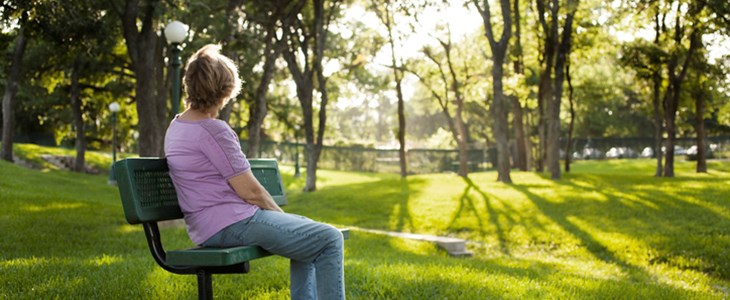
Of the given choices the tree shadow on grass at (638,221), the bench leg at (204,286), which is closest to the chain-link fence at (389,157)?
the tree shadow on grass at (638,221)

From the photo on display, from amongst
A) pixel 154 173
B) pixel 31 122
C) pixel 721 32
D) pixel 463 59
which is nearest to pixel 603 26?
pixel 721 32

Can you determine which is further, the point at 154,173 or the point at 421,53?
the point at 421,53

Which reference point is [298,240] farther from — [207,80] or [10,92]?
[10,92]

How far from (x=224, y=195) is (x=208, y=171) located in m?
0.17

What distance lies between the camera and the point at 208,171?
4.11m

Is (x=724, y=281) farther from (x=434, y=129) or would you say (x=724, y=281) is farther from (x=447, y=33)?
(x=434, y=129)

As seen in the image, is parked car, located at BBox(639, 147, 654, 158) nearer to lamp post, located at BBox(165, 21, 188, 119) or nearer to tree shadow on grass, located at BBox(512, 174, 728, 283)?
tree shadow on grass, located at BBox(512, 174, 728, 283)

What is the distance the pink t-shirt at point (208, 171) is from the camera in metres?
4.07

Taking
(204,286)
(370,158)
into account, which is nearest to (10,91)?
(370,158)

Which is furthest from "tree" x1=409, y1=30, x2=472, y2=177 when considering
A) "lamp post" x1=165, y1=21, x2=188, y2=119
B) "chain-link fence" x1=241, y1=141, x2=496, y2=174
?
"lamp post" x1=165, y1=21, x2=188, y2=119

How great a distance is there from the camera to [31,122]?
53750 mm

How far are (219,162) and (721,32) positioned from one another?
23.5m

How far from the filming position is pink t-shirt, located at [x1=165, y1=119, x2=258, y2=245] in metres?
4.07

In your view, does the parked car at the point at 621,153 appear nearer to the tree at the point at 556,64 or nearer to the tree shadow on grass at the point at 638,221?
the tree at the point at 556,64
